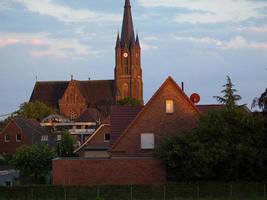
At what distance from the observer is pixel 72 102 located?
166 m

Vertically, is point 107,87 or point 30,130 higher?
point 107,87

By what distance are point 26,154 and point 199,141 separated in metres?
18.7

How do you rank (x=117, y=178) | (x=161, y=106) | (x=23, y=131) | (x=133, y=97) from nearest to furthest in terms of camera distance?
1. (x=117, y=178)
2. (x=161, y=106)
3. (x=23, y=131)
4. (x=133, y=97)

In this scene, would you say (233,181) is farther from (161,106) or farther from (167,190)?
(161,106)

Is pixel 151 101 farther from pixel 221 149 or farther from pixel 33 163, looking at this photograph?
pixel 33 163

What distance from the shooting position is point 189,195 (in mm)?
40312

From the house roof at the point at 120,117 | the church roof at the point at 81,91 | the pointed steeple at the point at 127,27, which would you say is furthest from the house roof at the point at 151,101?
the pointed steeple at the point at 127,27

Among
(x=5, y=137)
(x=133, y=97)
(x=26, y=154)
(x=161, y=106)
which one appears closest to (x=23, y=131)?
(x=5, y=137)

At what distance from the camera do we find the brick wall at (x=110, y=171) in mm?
44406

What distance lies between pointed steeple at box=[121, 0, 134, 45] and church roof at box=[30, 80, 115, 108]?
451 inches

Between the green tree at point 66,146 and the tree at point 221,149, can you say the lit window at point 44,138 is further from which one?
the tree at point 221,149

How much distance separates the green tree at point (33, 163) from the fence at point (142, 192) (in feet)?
45.6

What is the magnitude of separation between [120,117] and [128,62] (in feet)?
403

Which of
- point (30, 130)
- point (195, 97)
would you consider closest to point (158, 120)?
point (195, 97)
